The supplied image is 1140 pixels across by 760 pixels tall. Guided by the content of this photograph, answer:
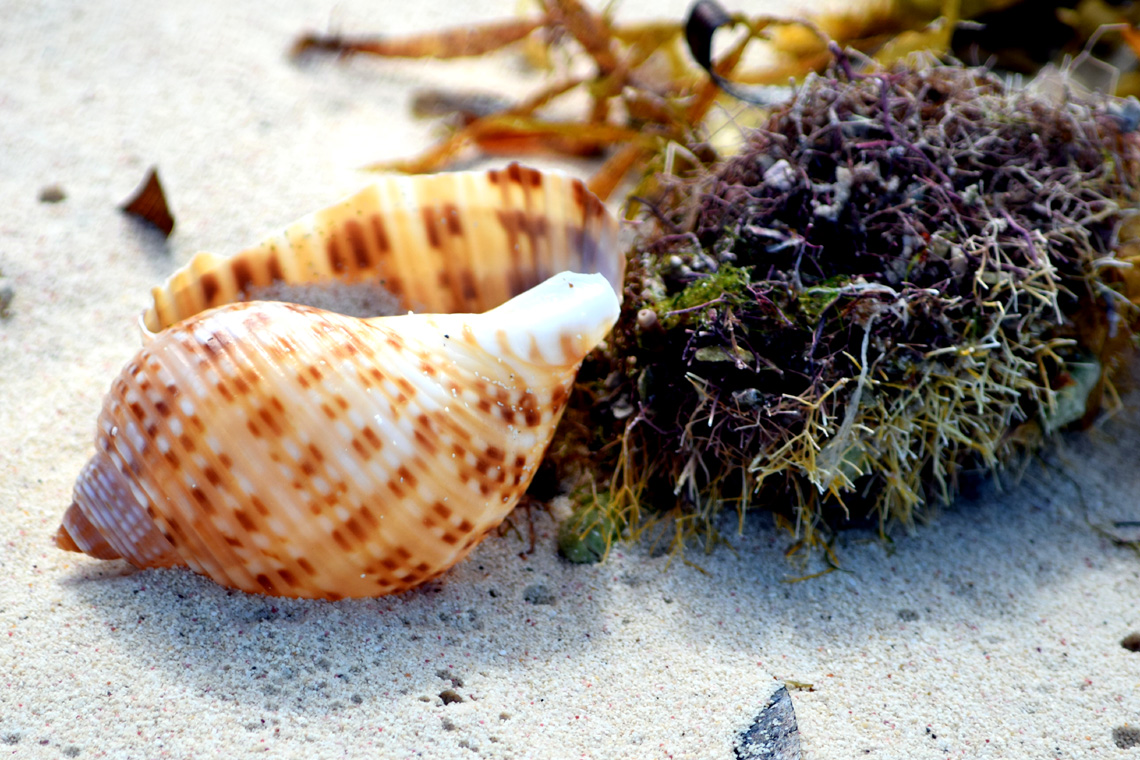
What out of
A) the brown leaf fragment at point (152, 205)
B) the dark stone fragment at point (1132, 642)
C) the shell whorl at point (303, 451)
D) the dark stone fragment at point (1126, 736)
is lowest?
the dark stone fragment at point (1132, 642)

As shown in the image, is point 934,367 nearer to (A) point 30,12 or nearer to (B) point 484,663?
(B) point 484,663

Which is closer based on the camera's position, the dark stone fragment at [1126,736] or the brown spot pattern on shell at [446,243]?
the dark stone fragment at [1126,736]

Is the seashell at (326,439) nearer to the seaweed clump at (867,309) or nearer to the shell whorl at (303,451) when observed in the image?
the shell whorl at (303,451)

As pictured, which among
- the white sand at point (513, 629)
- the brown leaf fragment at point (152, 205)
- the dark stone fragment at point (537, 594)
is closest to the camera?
the white sand at point (513, 629)

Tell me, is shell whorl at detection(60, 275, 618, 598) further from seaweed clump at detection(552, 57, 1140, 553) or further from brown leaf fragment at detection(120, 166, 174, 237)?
brown leaf fragment at detection(120, 166, 174, 237)

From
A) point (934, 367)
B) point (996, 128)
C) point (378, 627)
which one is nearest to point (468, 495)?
point (378, 627)

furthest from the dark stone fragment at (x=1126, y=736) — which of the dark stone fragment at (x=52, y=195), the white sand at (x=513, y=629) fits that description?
the dark stone fragment at (x=52, y=195)

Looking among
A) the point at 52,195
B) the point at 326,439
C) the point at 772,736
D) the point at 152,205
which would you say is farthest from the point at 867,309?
the point at 52,195
